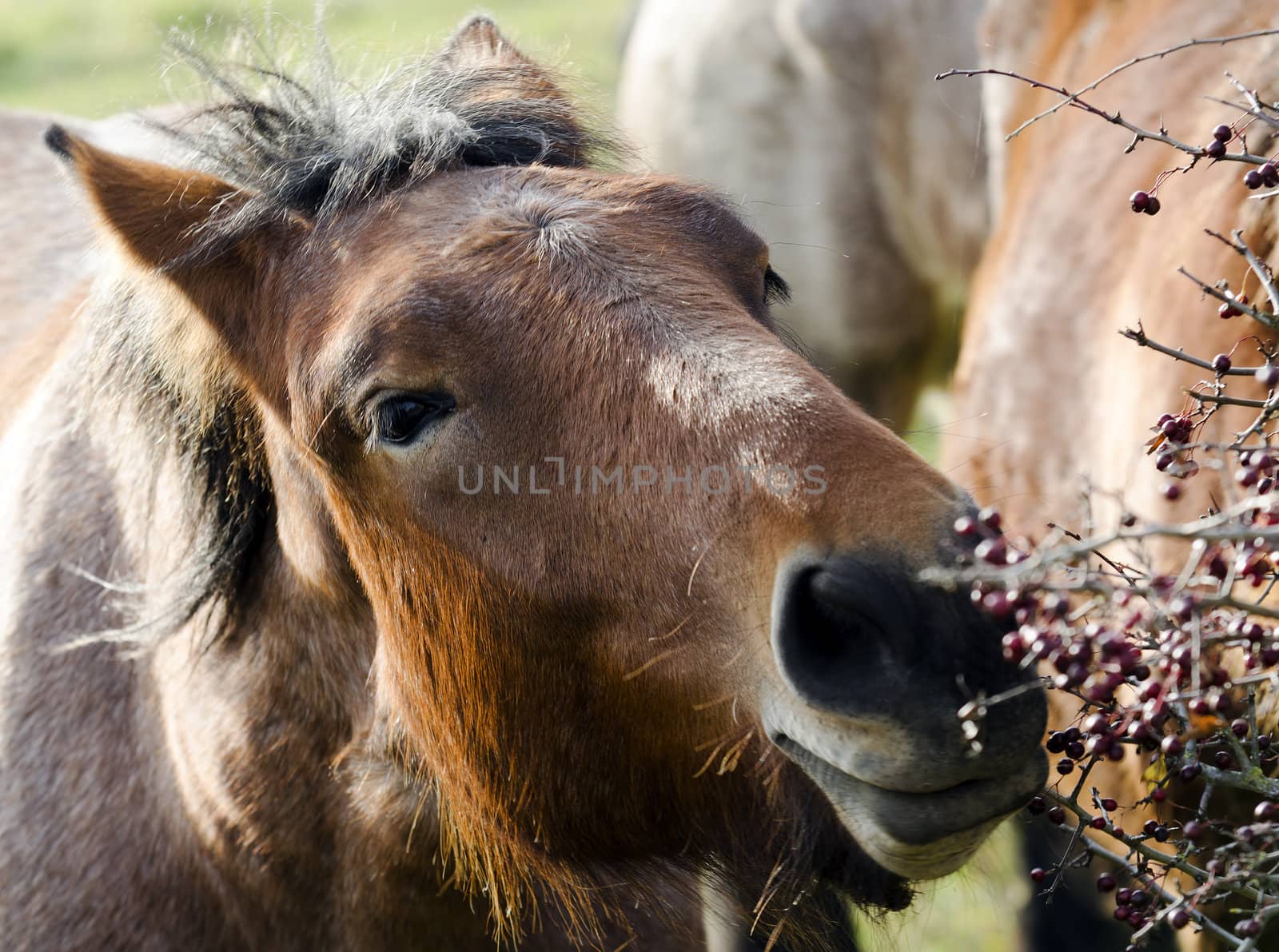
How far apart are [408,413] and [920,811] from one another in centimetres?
104

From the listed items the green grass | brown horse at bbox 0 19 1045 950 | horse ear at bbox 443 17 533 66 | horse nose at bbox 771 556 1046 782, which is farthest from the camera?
the green grass

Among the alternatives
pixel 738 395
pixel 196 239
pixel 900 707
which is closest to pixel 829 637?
pixel 900 707

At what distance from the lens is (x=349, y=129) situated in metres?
2.40

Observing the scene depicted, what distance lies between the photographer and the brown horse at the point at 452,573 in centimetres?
176

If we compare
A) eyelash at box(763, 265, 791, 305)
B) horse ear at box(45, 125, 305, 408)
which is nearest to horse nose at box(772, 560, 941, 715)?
eyelash at box(763, 265, 791, 305)

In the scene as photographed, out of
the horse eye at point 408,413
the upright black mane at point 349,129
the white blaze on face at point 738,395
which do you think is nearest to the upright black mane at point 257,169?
the upright black mane at point 349,129

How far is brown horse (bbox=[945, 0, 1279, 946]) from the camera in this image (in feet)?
10.1

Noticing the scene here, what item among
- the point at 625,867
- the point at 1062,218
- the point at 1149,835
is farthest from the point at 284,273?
the point at 1062,218

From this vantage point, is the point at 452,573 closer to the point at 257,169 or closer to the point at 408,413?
the point at 408,413

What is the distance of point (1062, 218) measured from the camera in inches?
170

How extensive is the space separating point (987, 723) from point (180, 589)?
171 centimetres

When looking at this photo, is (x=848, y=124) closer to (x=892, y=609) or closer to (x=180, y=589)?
(x=180, y=589)

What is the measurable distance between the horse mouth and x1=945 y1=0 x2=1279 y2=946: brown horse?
1.26 meters

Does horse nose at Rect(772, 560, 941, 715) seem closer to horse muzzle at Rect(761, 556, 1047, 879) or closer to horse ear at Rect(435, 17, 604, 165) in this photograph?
horse muzzle at Rect(761, 556, 1047, 879)
